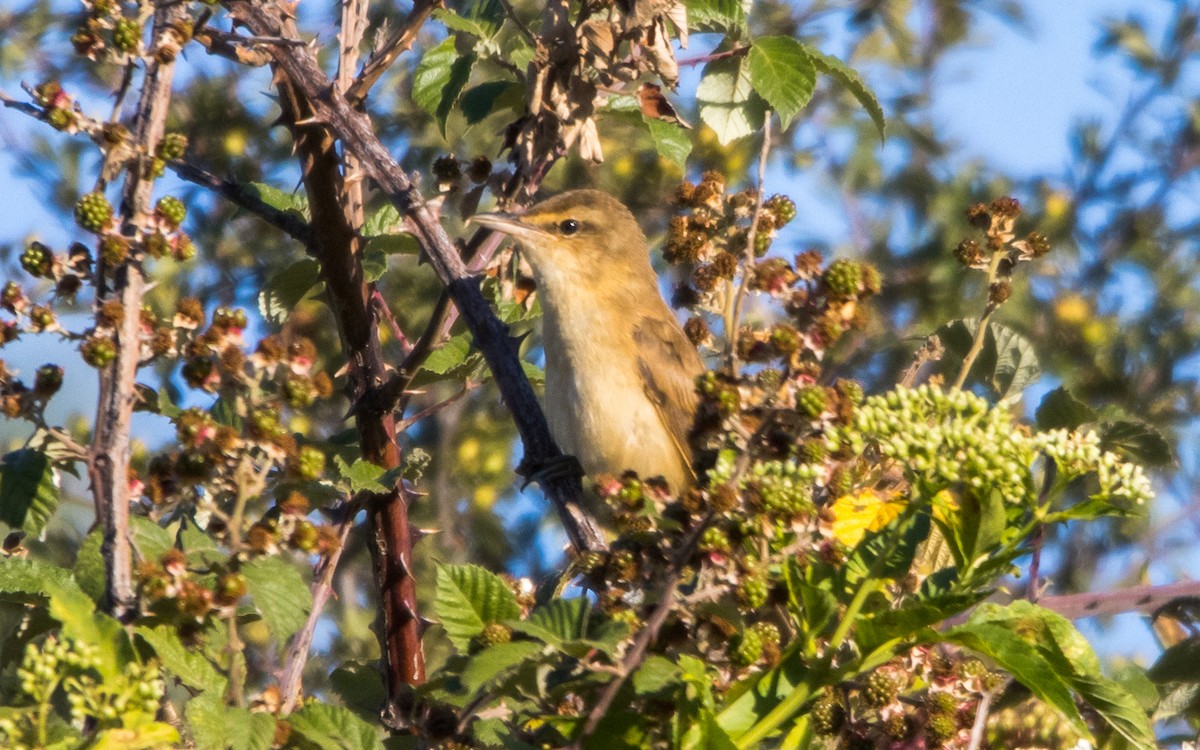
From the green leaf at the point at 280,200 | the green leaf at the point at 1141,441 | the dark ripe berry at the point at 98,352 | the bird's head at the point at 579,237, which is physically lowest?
the dark ripe berry at the point at 98,352

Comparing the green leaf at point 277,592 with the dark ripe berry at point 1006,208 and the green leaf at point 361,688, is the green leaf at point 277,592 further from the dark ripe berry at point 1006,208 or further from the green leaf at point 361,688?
the dark ripe berry at point 1006,208

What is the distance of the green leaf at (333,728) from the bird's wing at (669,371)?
8.33 ft

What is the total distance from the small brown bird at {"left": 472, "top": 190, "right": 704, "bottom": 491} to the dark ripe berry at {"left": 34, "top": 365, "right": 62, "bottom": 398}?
216 centimetres

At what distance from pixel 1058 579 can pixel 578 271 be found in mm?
2044

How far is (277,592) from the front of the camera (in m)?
1.74

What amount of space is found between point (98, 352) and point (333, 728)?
0.55 m

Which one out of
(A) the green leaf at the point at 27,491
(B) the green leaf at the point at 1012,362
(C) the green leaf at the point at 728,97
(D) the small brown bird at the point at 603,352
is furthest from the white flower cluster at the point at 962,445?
(D) the small brown bird at the point at 603,352

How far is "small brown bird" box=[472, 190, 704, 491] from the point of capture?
4203 mm

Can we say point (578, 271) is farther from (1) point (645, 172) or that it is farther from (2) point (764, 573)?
(2) point (764, 573)

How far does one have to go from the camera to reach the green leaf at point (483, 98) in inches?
117

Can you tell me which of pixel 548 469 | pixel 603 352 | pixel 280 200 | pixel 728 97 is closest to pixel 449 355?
pixel 548 469

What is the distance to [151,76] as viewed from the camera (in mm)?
1987

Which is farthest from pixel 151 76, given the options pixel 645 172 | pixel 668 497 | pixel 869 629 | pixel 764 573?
pixel 645 172

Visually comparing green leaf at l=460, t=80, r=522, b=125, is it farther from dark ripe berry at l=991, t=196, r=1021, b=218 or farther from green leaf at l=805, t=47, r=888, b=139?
dark ripe berry at l=991, t=196, r=1021, b=218
